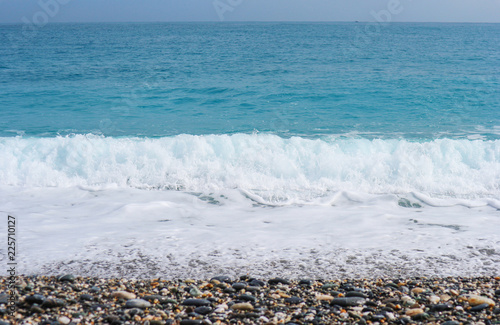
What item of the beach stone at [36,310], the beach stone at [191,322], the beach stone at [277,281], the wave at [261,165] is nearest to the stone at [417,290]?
the beach stone at [277,281]

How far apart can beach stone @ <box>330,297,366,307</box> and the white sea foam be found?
0.76 metres

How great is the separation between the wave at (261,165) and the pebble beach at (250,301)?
12.0 feet

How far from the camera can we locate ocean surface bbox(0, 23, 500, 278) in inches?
203

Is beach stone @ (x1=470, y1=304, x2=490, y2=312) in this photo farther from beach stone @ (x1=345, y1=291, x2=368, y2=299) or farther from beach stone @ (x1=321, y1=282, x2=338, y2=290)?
beach stone @ (x1=321, y1=282, x2=338, y2=290)

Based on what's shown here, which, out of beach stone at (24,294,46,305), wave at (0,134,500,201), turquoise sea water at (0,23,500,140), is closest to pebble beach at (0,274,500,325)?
beach stone at (24,294,46,305)

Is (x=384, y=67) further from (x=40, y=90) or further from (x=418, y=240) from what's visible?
(x=418, y=240)

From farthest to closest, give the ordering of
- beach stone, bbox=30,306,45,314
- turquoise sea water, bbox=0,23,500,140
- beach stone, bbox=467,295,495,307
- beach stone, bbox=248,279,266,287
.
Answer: turquoise sea water, bbox=0,23,500,140
beach stone, bbox=248,279,266,287
beach stone, bbox=467,295,495,307
beach stone, bbox=30,306,45,314

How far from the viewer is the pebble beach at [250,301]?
3.58 m

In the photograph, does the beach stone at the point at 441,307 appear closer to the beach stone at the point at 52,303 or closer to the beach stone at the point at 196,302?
the beach stone at the point at 196,302

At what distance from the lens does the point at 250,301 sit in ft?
12.9

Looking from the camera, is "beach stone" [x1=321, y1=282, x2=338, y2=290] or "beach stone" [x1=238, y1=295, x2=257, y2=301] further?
"beach stone" [x1=321, y1=282, x2=338, y2=290]

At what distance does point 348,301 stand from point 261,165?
19.2ft

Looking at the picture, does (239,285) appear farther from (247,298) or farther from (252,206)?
(252,206)

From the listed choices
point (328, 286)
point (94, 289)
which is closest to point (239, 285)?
point (328, 286)
